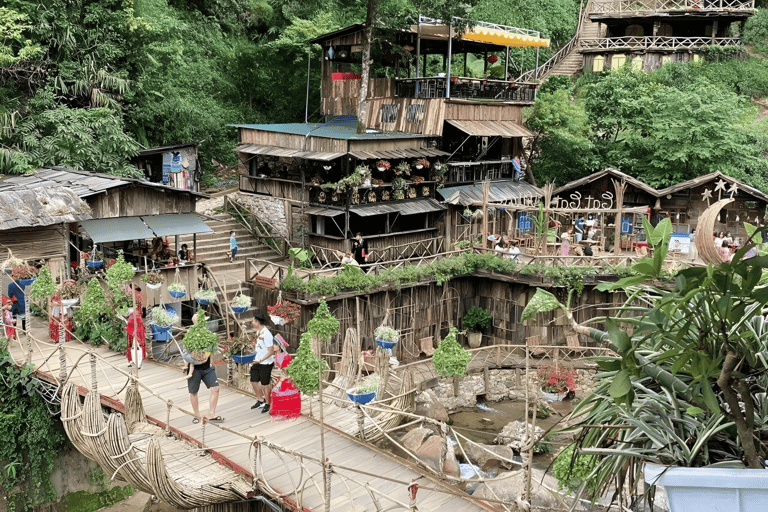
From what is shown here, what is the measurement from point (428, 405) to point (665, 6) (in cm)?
2528

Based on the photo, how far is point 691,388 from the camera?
15.6ft

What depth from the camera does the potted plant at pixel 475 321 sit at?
77.2 feet

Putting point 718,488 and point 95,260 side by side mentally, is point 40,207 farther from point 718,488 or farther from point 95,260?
point 718,488

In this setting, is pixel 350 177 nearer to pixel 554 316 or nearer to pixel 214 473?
pixel 554 316

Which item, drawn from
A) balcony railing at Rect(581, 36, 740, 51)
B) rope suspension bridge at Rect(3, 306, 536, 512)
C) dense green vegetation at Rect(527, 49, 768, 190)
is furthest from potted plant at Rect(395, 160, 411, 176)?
balcony railing at Rect(581, 36, 740, 51)

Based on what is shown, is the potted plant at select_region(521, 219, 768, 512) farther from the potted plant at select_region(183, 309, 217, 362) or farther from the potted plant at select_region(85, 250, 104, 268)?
the potted plant at select_region(85, 250, 104, 268)

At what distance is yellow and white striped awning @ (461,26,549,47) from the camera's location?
25.8 meters

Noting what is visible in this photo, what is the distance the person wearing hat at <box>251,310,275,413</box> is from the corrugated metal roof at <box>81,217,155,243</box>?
6.89 metres

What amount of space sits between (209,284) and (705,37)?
27.3 meters

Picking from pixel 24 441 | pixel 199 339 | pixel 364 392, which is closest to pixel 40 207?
pixel 24 441

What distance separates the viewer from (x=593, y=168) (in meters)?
29.3

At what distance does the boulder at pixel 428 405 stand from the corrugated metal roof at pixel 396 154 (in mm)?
7219

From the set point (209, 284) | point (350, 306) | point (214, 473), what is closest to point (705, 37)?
point (350, 306)

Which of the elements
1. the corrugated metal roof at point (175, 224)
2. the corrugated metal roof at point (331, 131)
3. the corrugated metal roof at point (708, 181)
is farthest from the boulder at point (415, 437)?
the corrugated metal roof at point (708, 181)
